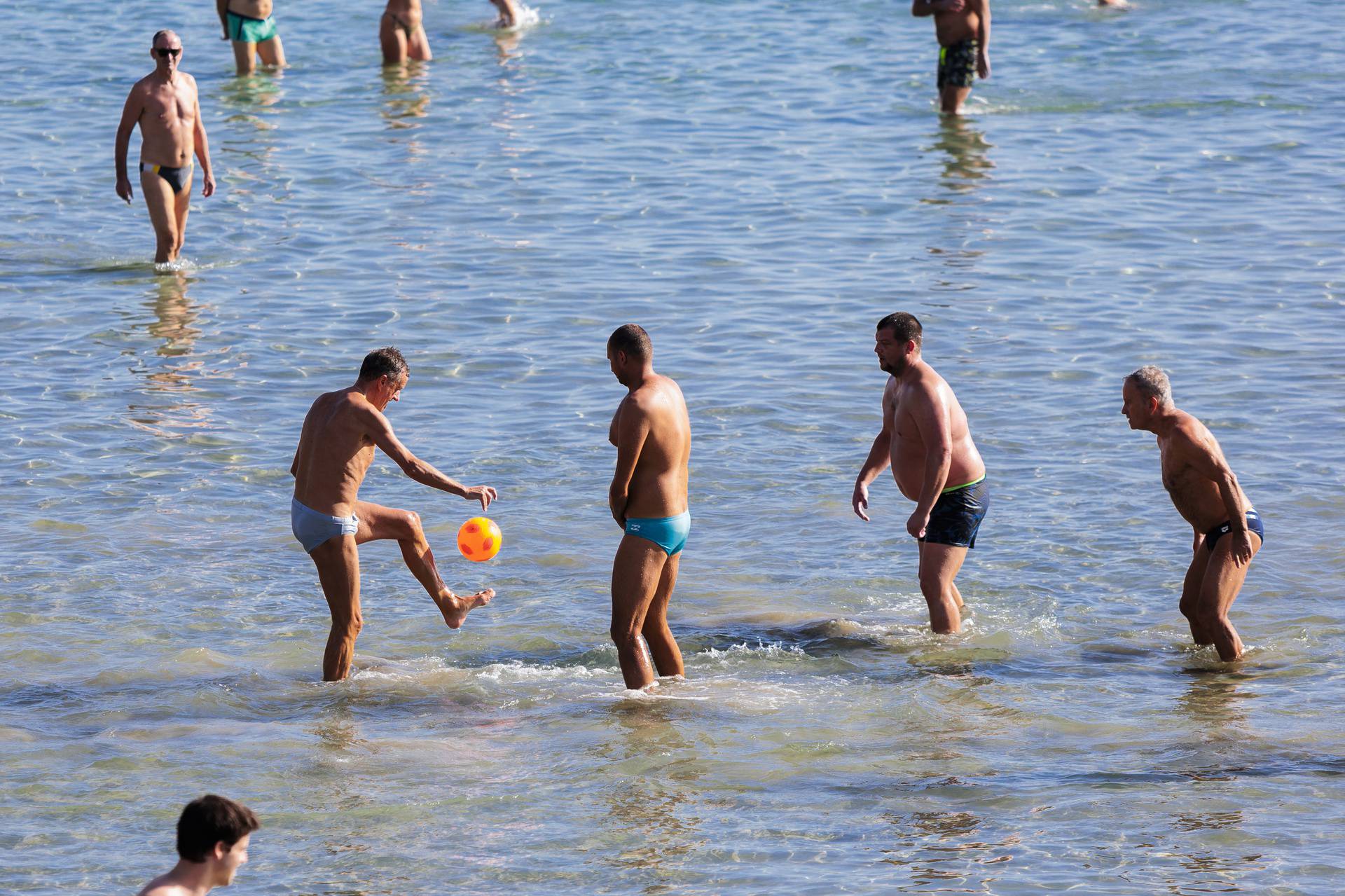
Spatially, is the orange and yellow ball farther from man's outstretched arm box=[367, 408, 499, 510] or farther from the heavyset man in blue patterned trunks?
the heavyset man in blue patterned trunks

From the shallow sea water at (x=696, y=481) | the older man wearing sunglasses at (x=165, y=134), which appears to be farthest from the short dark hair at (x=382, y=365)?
the older man wearing sunglasses at (x=165, y=134)

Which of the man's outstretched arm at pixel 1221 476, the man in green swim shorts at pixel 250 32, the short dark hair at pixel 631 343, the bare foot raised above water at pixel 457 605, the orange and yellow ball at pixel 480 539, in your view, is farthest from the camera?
the man in green swim shorts at pixel 250 32

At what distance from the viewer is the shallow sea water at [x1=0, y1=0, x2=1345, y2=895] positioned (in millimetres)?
7090

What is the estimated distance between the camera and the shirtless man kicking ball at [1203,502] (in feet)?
26.8

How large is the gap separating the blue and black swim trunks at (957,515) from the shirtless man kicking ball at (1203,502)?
0.83 meters

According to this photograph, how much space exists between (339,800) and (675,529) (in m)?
1.86

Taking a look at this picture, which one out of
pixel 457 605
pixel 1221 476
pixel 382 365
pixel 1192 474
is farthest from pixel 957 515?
pixel 382 365

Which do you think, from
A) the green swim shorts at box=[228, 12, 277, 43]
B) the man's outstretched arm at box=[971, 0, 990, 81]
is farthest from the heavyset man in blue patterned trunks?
the green swim shorts at box=[228, 12, 277, 43]

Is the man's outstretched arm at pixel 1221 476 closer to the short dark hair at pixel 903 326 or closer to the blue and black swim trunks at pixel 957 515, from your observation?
the blue and black swim trunks at pixel 957 515

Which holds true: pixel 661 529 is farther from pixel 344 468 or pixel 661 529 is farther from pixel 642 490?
pixel 344 468

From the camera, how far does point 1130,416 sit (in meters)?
8.38

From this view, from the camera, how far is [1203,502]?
8.36m

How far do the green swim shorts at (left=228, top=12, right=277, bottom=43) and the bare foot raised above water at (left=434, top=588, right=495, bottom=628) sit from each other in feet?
51.2

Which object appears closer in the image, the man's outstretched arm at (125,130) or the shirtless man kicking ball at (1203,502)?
the shirtless man kicking ball at (1203,502)
